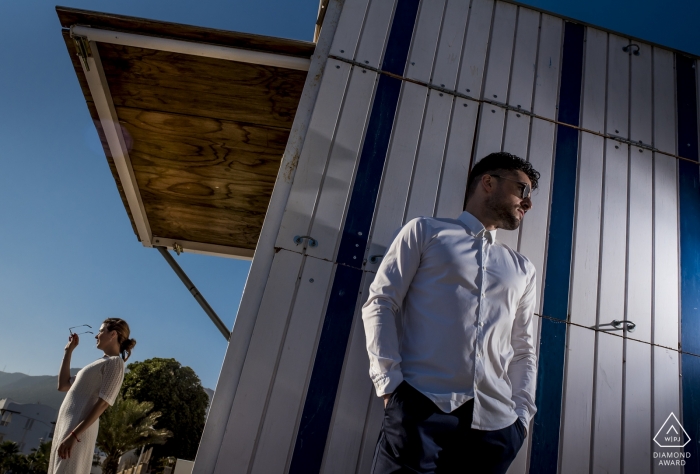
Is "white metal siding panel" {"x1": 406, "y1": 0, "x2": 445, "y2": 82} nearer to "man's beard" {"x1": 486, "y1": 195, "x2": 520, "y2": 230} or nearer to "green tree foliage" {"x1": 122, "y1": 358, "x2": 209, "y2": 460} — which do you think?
"man's beard" {"x1": 486, "y1": 195, "x2": 520, "y2": 230}

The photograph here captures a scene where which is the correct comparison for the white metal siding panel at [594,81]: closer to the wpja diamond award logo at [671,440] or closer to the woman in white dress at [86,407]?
the wpja diamond award logo at [671,440]

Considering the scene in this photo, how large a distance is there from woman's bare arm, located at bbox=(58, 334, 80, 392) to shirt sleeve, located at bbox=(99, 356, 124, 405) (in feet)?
2.26

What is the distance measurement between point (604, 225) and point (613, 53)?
4.53 ft

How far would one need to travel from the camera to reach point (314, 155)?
108 inches

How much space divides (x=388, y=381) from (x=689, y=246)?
2.44 metres

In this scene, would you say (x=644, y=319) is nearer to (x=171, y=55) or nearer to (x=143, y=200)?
(x=171, y=55)

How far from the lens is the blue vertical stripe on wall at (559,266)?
8.05ft

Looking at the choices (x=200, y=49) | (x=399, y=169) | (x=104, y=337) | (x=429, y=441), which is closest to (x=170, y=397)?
(x=104, y=337)

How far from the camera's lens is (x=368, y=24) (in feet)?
10.6

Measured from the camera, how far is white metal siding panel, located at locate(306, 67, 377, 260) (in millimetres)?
2572

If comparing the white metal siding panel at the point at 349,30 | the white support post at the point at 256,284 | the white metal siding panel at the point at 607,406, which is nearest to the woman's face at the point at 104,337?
the white support post at the point at 256,284

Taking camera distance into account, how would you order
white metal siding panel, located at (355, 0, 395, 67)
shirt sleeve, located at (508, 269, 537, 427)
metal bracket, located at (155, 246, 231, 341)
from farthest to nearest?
metal bracket, located at (155, 246, 231, 341)
white metal siding panel, located at (355, 0, 395, 67)
shirt sleeve, located at (508, 269, 537, 427)

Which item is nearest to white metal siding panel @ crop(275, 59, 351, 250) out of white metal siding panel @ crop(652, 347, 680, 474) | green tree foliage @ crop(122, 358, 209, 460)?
white metal siding panel @ crop(652, 347, 680, 474)

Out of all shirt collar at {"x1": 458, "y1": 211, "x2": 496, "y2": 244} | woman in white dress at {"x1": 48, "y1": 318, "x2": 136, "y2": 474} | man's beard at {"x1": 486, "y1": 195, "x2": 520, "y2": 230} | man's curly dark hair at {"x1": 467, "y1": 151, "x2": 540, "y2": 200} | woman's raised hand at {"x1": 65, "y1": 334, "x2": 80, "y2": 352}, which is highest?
man's curly dark hair at {"x1": 467, "y1": 151, "x2": 540, "y2": 200}
